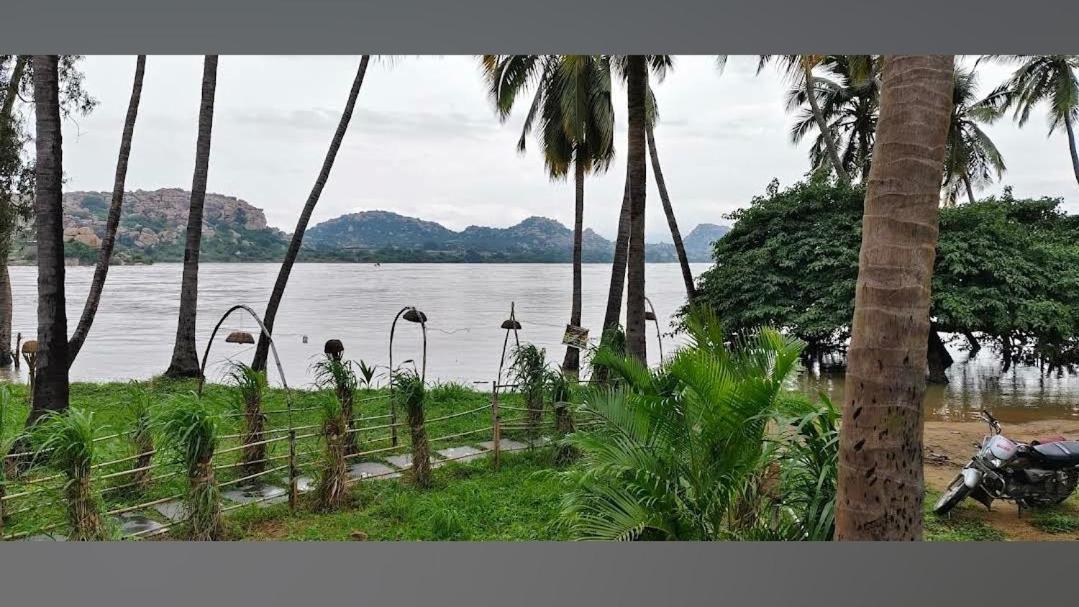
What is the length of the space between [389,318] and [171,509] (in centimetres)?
743

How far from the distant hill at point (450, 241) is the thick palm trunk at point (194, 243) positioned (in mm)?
1718

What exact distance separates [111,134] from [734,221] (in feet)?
21.1

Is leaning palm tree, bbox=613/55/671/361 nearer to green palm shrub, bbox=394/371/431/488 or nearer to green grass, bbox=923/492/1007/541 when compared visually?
green palm shrub, bbox=394/371/431/488

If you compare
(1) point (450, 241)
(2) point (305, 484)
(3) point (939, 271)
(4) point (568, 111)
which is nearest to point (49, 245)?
(2) point (305, 484)

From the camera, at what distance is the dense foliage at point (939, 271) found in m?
6.58

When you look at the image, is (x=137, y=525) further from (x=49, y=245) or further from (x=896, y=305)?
(x=896, y=305)

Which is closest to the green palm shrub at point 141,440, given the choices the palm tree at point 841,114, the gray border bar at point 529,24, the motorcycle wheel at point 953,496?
the gray border bar at point 529,24

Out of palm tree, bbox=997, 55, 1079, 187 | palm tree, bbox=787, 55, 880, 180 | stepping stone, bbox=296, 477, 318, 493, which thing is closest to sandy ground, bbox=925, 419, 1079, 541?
stepping stone, bbox=296, 477, 318, 493

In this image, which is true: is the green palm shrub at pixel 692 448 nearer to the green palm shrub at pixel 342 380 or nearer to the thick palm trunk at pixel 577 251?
the green palm shrub at pixel 342 380

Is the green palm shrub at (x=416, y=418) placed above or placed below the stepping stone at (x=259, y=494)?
above

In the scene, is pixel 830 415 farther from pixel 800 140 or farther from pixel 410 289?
pixel 800 140

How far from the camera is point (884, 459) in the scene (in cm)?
204

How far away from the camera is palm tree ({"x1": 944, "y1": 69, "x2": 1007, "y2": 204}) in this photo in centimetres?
1016

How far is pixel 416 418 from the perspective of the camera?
13.0 feet
